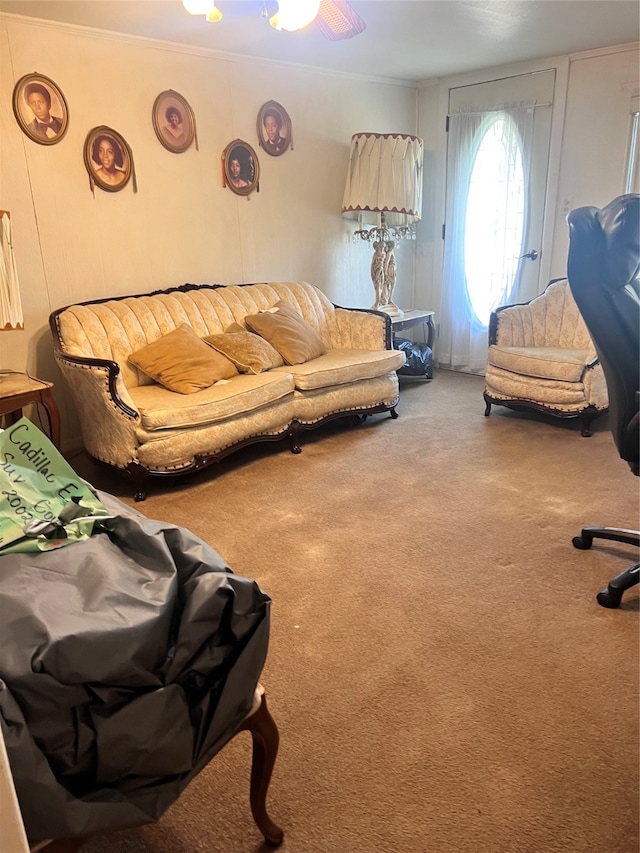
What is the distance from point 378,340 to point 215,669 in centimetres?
351

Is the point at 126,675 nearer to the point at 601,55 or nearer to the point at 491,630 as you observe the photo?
the point at 491,630

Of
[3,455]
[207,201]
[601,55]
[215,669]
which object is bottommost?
[215,669]

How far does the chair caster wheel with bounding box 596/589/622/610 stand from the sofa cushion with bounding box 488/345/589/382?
1.99 metres

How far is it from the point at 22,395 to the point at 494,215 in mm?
3951

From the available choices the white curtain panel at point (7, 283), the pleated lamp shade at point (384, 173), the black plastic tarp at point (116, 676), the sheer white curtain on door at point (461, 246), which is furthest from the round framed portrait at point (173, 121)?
the black plastic tarp at point (116, 676)

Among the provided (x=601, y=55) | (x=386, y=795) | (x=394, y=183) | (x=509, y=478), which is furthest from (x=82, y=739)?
(x=601, y=55)

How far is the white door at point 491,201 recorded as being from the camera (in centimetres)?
481

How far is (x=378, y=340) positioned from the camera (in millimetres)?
4406

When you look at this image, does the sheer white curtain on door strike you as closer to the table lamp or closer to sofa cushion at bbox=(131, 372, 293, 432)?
the table lamp

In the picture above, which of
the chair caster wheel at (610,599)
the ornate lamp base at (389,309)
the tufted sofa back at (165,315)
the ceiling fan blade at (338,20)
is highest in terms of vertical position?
the ceiling fan blade at (338,20)

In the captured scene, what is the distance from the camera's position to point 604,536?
2.52 m

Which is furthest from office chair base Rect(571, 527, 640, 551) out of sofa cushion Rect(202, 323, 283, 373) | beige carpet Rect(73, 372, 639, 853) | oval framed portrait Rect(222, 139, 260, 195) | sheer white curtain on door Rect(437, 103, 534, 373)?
oval framed portrait Rect(222, 139, 260, 195)

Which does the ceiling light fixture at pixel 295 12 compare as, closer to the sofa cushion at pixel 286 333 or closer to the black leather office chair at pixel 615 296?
the black leather office chair at pixel 615 296

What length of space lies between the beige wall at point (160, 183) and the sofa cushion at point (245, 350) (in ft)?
2.30
